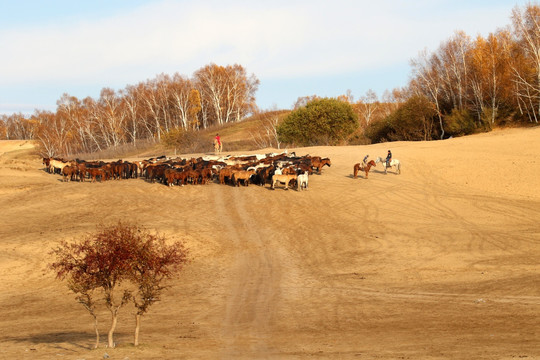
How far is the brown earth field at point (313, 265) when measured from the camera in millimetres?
10227

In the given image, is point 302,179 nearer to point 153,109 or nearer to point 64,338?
point 64,338

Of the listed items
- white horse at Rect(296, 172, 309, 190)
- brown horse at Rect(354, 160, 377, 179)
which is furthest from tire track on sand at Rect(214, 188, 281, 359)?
brown horse at Rect(354, 160, 377, 179)

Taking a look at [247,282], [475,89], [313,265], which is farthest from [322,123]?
[247,282]

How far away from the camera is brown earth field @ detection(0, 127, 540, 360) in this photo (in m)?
10.2

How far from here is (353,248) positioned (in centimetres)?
2050

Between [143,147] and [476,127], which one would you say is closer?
[476,127]

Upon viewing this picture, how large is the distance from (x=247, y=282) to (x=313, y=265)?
2.88 m

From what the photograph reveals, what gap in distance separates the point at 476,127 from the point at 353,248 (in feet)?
124

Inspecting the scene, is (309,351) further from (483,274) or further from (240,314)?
(483,274)

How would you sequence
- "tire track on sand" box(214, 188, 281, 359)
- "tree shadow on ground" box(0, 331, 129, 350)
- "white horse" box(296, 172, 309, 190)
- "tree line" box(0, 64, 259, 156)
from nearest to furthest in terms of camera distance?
"tree shadow on ground" box(0, 331, 129, 350)
"tire track on sand" box(214, 188, 281, 359)
"white horse" box(296, 172, 309, 190)
"tree line" box(0, 64, 259, 156)

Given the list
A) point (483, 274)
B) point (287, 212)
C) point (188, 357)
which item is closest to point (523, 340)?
point (188, 357)

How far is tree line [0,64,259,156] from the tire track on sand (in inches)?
2387

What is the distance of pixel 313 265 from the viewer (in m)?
Answer: 18.6

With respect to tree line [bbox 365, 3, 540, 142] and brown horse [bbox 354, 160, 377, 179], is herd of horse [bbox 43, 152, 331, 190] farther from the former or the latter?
tree line [bbox 365, 3, 540, 142]
